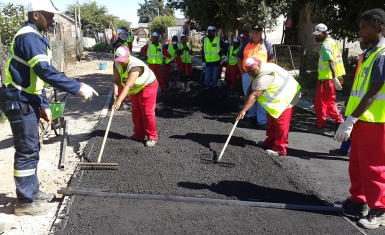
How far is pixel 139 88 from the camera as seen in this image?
559 cm

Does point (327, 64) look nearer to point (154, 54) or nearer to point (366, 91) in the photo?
point (366, 91)

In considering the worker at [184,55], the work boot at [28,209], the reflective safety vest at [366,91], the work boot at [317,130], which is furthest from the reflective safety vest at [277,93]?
the worker at [184,55]

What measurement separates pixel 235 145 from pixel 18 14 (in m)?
9.45

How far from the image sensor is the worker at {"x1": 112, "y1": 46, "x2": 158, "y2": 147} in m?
5.28

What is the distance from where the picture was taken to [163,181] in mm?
4449

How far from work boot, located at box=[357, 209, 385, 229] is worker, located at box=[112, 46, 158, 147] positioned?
315 cm

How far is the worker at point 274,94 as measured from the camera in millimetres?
4992

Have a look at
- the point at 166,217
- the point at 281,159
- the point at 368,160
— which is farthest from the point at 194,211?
the point at 281,159

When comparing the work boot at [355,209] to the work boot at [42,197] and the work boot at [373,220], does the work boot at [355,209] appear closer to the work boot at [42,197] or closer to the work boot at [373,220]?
the work boot at [373,220]

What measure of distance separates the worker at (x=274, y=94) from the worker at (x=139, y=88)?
143 centimetres

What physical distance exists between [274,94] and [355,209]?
192cm

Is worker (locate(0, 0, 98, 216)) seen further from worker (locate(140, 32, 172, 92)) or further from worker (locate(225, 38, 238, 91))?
worker (locate(225, 38, 238, 91))

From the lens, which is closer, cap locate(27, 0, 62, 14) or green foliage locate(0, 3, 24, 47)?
cap locate(27, 0, 62, 14)

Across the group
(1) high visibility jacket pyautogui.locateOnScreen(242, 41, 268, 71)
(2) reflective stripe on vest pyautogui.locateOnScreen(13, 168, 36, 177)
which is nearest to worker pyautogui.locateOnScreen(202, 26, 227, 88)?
(1) high visibility jacket pyautogui.locateOnScreen(242, 41, 268, 71)
